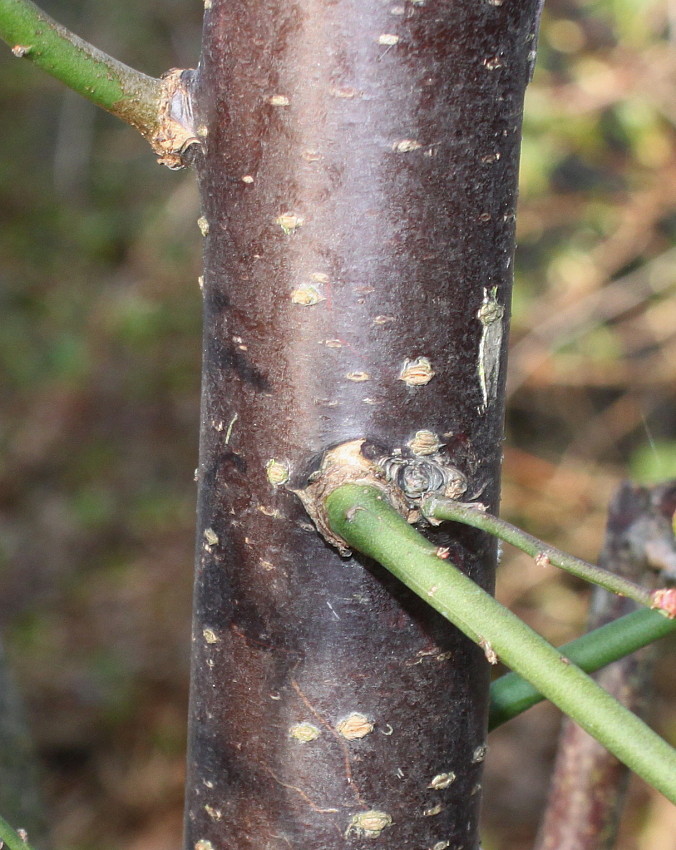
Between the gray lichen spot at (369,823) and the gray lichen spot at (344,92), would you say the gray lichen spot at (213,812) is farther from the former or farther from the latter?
the gray lichen spot at (344,92)

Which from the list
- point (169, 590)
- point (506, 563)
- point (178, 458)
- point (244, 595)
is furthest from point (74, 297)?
point (244, 595)

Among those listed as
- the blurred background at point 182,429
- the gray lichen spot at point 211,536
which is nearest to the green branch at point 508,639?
the gray lichen spot at point 211,536

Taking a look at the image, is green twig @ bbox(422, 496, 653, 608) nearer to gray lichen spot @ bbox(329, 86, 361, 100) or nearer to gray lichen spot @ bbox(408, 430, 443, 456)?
gray lichen spot @ bbox(408, 430, 443, 456)

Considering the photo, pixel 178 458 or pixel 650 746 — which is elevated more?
pixel 178 458

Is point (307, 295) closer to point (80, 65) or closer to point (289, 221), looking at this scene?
point (289, 221)

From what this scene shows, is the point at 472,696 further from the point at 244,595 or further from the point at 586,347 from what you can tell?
the point at 586,347
